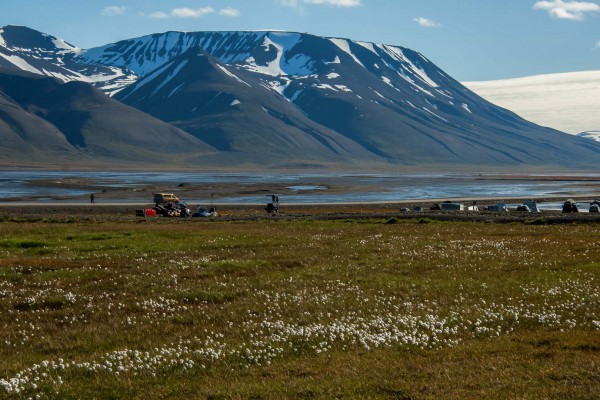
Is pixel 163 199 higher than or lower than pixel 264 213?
higher

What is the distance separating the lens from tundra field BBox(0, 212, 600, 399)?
14.1 m

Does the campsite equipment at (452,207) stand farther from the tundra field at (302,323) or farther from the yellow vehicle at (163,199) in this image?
the tundra field at (302,323)

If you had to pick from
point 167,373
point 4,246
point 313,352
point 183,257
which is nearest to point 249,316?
point 313,352

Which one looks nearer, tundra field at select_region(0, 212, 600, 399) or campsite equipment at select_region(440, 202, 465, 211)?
tundra field at select_region(0, 212, 600, 399)

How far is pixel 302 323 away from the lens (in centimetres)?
1983

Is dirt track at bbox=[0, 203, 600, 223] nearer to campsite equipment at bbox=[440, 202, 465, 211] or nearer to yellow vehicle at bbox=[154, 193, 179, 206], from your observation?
yellow vehicle at bbox=[154, 193, 179, 206]

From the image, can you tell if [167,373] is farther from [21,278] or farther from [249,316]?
[21,278]

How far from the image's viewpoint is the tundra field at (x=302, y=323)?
555 inches

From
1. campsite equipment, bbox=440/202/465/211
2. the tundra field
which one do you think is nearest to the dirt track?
campsite equipment, bbox=440/202/465/211

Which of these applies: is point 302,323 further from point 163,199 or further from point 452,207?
point 163,199

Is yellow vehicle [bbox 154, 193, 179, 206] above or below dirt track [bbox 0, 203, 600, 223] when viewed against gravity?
above

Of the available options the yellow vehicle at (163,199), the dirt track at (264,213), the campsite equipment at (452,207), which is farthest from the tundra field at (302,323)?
the yellow vehicle at (163,199)

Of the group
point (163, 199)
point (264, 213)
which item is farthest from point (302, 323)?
point (163, 199)

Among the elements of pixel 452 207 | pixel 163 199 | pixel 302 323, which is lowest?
pixel 302 323
